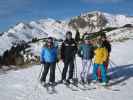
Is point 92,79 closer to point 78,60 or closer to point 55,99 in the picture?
point 55,99

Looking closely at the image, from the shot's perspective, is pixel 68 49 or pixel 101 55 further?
pixel 101 55

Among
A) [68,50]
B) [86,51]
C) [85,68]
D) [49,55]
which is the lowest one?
[85,68]

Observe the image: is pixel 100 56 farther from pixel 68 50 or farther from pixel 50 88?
pixel 50 88

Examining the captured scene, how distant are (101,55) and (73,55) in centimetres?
151

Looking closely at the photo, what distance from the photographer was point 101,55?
1756cm

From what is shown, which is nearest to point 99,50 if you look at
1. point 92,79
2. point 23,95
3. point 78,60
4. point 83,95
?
point 92,79

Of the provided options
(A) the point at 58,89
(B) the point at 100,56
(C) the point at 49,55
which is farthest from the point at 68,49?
(A) the point at 58,89

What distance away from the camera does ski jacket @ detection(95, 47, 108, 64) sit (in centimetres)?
1753

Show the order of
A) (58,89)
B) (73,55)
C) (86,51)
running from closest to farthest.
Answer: (58,89) → (73,55) → (86,51)

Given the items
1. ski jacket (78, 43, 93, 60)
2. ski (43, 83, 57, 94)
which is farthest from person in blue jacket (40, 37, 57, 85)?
ski jacket (78, 43, 93, 60)

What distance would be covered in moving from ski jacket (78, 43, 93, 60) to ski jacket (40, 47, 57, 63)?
1504 mm

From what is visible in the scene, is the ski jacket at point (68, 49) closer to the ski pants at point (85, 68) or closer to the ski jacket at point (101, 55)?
the ski pants at point (85, 68)

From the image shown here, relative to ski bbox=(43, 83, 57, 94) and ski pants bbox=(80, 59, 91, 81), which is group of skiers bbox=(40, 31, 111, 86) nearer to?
ski pants bbox=(80, 59, 91, 81)

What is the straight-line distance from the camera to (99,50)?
17641 mm
